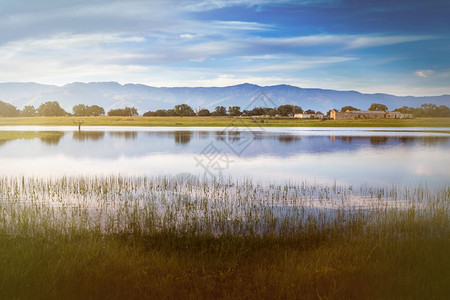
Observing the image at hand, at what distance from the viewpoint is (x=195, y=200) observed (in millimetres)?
18172

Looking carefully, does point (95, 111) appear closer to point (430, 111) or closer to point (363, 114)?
point (363, 114)

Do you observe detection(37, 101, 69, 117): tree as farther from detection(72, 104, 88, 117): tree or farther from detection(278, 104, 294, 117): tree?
detection(278, 104, 294, 117): tree

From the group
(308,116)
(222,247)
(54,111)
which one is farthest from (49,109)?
(222,247)

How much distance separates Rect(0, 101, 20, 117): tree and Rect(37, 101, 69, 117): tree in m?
9.31

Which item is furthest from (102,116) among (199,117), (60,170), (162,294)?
(162,294)

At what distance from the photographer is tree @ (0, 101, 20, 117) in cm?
11675

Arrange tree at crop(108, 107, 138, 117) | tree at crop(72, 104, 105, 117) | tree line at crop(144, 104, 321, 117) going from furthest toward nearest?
tree at crop(108, 107, 138, 117) → tree at crop(72, 104, 105, 117) → tree line at crop(144, 104, 321, 117)

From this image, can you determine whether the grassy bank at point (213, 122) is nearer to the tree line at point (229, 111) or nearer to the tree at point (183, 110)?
the tree line at point (229, 111)

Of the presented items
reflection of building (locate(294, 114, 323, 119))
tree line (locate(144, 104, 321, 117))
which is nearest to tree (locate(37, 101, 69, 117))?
tree line (locate(144, 104, 321, 117))

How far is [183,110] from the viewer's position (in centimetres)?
16225

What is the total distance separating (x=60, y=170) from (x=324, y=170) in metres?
20.3

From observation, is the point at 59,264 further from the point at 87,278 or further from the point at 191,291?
the point at 191,291

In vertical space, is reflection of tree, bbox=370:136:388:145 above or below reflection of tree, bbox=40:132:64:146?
below

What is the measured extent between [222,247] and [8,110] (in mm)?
127395
